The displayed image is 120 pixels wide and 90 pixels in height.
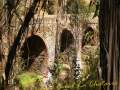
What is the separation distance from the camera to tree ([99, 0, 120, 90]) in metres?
2.41

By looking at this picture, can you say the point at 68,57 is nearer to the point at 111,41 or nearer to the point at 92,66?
the point at 92,66

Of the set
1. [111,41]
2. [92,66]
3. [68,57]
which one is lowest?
[68,57]

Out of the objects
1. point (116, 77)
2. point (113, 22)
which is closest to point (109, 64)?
point (116, 77)

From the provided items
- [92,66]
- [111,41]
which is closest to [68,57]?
[92,66]

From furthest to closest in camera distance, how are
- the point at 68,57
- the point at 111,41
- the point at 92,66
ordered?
the point at 68,57 → the point at 92,66 → the point at 111,41

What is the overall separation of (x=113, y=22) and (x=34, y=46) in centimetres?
2112

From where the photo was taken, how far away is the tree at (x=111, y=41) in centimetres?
241

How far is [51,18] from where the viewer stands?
19984 mm

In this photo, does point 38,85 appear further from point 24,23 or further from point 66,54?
point 66,54

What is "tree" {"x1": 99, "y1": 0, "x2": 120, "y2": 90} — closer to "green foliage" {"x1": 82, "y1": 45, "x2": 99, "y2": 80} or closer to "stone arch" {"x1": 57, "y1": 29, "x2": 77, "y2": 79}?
"green foliage" {"x1": 82, "y1": 45, "x2": 99, "y2": 80}

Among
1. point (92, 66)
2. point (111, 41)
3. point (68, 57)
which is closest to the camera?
point (111, 41)

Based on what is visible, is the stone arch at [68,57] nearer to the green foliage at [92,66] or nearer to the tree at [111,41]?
the green foliage at [92,66]

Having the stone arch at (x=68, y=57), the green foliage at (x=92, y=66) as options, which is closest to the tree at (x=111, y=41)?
the green foliage at (x=92, y=66)

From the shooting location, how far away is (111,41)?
2426mm
